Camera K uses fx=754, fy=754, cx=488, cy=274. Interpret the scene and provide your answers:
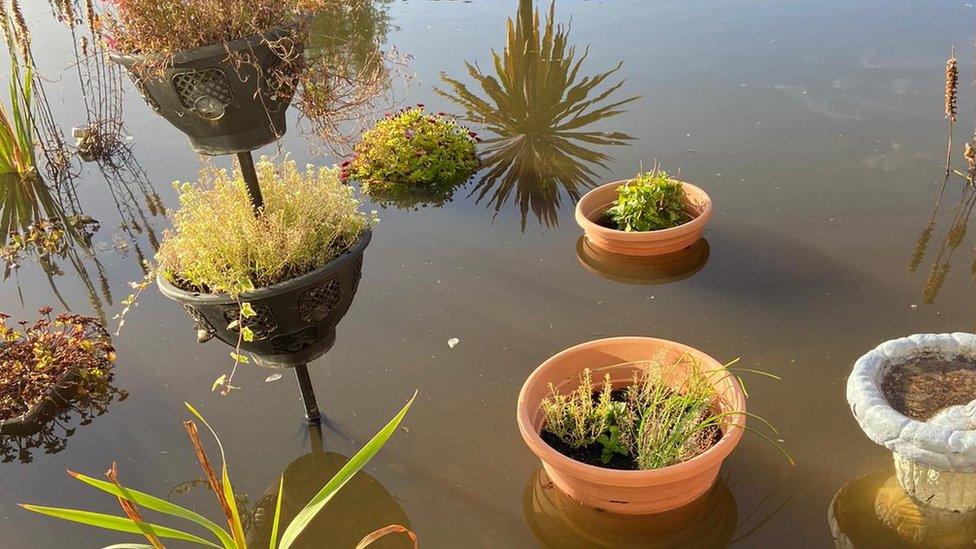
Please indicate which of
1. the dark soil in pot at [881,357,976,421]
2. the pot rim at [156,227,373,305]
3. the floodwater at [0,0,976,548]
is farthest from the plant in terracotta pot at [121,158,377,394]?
the dark soil in pot at [881,357,976,421]

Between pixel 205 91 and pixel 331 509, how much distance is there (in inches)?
61.2

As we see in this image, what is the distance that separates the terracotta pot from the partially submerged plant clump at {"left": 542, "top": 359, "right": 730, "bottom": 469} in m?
0.06

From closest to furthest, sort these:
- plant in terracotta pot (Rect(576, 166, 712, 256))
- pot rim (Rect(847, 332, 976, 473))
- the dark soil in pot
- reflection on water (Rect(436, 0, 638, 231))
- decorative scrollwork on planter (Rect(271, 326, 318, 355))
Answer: pot rim (Rect(847, 332, 976, 473))
the dark soil in pot
decorative scrollwork on planter (Rect(271, 326, 318, 355))
plant in terracotta pot (Rect(576, 166, 712, 256))
reflection on water (Rect(436, 0, 638, 231))

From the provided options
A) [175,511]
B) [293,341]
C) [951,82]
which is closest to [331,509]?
[293,341]

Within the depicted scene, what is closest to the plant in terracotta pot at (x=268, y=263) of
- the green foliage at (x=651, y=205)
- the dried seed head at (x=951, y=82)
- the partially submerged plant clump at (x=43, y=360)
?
the partially submerged plant clump at (x=43, y=360)

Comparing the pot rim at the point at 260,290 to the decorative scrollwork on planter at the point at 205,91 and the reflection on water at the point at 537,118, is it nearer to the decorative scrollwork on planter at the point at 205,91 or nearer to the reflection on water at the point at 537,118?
the decorative scrollwork on planter at the point at 205,91

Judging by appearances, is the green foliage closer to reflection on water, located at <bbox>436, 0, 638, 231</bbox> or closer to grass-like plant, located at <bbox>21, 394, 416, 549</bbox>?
reflection on water, located at <bbox>436, 0, 638, 231</bbox>

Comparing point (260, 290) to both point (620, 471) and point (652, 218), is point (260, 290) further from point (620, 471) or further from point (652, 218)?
point (652, 218)

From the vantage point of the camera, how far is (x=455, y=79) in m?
6.47

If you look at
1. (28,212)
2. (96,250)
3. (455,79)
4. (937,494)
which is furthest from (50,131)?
(937,494)

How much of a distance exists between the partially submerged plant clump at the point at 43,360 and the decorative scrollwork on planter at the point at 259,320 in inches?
50.9

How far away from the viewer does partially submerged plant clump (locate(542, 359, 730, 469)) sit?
2535mm

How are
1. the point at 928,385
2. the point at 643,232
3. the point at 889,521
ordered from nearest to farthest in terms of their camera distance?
1. the point at 928,385
2. the point at 889,521
3. the point at 643,232

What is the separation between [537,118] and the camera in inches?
225
